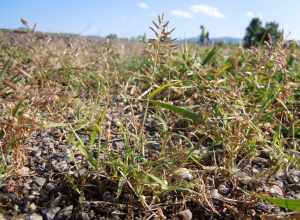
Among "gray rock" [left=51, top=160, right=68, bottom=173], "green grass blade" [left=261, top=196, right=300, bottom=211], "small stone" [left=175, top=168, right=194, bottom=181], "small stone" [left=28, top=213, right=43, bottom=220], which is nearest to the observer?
"green grass blade" [left=261, top=196, right=300, bottom=211]

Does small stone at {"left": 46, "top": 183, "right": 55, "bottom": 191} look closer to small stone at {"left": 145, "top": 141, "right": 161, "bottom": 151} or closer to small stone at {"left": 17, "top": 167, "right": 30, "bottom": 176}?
small stone at {"left": 17, "top": 167, "right": 30, "bottom": 176}

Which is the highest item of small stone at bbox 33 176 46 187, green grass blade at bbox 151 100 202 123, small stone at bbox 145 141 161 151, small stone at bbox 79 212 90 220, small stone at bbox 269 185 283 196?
green grass blade at bbox 151 100 202 123

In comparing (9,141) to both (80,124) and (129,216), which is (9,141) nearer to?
(80,124)

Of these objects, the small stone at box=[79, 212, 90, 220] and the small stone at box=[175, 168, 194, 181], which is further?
the small stone at box=[175, 168, 194, 181]

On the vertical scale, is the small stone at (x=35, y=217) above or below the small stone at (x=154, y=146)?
below

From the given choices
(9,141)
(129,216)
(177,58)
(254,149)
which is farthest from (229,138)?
(177,58)

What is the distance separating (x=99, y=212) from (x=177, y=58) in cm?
186

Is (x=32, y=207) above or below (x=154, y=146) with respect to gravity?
below

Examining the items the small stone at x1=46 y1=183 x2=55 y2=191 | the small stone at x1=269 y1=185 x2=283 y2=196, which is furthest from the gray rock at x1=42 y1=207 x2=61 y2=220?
the small stone at x1=269 y1=185 x2=283 y2=196

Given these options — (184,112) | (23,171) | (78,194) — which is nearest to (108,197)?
(78,194)

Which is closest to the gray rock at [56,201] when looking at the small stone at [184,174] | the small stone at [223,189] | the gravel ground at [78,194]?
the gravel ground at [78,194]

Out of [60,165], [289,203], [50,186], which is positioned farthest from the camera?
[60,165]

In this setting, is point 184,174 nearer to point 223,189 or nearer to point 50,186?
point 223,189

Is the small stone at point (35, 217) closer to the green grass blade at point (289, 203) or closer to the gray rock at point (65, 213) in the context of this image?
the gray rock at point (65, 213)
